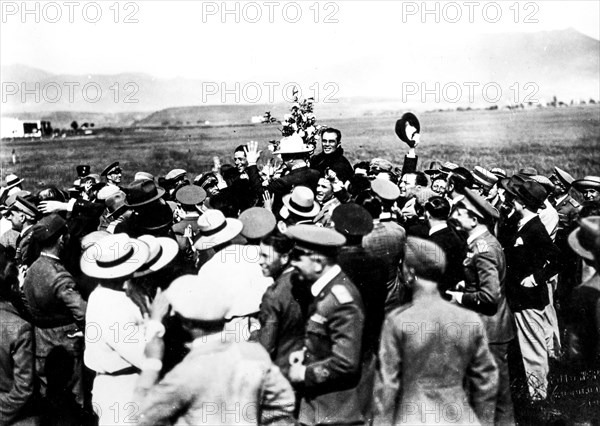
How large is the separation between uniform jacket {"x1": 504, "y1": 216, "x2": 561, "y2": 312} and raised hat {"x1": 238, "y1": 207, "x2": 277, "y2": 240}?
2.52 metres

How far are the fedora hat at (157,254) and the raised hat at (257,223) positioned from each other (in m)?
0.61

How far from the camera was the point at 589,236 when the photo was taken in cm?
400

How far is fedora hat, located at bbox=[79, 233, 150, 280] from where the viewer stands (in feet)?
12.1

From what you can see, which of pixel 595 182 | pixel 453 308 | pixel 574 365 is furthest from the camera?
pixel 595 182

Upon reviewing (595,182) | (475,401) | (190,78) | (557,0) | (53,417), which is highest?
(557,0)

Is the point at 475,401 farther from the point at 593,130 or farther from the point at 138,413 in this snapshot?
the point at 593,130

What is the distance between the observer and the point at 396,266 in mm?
4711

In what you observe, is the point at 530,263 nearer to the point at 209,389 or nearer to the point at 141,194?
the point at 209,389

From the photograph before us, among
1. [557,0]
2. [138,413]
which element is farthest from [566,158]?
[138,413]

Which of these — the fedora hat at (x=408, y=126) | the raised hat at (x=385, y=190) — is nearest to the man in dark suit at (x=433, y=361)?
the raised hat at (x=385, y=190)

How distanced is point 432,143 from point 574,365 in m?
13.4

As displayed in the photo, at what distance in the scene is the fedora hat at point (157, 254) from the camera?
412 centimetres

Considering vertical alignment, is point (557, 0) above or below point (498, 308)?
above

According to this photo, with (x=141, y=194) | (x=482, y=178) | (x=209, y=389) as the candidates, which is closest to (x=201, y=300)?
(x=209, y=389)
